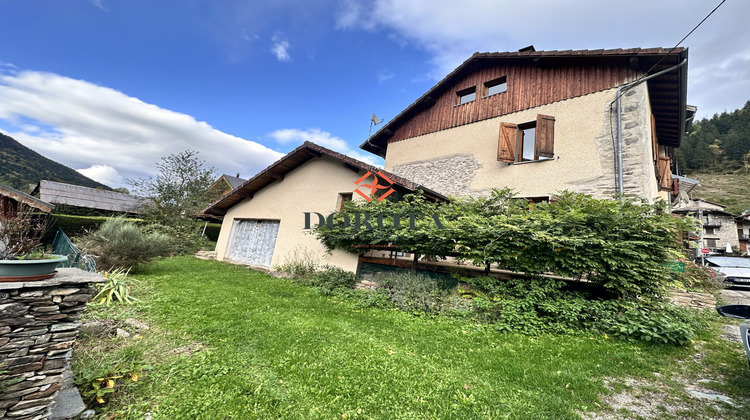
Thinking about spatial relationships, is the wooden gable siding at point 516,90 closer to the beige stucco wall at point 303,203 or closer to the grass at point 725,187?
the beige stucco wall at point 303,203

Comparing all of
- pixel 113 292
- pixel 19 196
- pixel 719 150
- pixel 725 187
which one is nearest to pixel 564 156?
pixel 113 292

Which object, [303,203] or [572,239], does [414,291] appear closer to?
[572,239]

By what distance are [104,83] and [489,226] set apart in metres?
18.9

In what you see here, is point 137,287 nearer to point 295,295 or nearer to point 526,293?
point 295,295

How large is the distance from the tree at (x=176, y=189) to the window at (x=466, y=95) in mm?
15469

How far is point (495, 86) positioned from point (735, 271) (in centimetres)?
1056

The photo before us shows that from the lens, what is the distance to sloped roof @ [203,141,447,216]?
747cm

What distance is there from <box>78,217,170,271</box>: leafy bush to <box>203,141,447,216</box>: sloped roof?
12.4ft

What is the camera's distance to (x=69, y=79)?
13438mm

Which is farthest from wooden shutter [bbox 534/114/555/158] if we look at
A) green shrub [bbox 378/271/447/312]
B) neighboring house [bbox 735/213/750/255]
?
neighboring house [bbox 735/213/750/255]

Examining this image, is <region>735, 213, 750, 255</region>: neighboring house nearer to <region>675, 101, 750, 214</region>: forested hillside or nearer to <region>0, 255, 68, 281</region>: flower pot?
<region>675, 101, 750, 214</region>: forested hillside

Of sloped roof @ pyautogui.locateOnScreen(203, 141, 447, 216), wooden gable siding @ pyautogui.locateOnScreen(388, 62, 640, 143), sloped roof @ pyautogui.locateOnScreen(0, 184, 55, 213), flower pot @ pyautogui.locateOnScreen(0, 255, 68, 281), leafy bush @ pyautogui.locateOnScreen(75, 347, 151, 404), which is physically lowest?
leafy bush @ pyautogui.locateOnScreen(75, 347, 151, 404)

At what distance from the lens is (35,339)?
1.92m

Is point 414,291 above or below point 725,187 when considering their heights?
below
